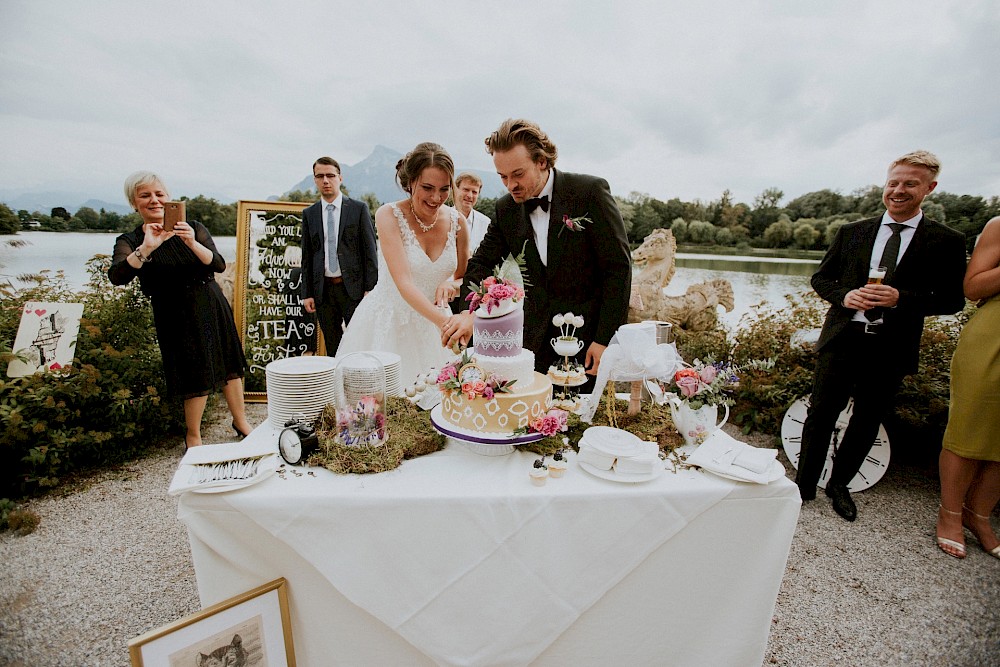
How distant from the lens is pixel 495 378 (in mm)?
1605

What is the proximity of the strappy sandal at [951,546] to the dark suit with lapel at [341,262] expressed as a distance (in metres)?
4.64

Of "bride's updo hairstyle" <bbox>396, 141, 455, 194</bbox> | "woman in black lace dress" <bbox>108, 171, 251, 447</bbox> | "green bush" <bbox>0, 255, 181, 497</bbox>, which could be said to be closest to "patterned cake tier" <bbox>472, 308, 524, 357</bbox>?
"bride's updo hairstyle" <bbox>396, 141, 455, 194</bbox>

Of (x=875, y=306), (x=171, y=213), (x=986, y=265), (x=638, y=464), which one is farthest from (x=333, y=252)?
(x=986, y=265)

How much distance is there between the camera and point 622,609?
1.53m

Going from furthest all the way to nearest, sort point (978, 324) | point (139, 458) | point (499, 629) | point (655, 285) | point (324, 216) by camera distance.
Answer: point (655, 285) → point (324, 216) → point (139, 458) → point (978, 324) → point (499, 629)

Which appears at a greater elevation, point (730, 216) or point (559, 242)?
point (730, 216)

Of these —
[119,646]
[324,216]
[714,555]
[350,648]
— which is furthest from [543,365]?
[324,216]

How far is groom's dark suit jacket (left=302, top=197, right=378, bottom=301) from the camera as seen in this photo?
424cm

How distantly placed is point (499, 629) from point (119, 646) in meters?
1.83

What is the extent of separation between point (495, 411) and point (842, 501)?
3014mm

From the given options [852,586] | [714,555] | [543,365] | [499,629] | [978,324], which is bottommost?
[852,586]

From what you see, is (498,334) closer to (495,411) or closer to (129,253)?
(495,411)

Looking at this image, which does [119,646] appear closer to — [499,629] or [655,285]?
[499,629]

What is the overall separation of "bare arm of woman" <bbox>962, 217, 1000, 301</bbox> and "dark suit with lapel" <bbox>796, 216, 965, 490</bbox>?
8 centimetres
